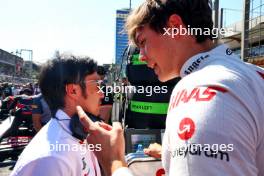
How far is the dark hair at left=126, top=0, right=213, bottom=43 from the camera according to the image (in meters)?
1.22

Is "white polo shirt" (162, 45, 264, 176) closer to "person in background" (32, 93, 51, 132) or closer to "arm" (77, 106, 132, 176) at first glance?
"arm" (77, 106, 132, 176)

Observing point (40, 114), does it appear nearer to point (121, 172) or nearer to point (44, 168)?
point (44, 168)

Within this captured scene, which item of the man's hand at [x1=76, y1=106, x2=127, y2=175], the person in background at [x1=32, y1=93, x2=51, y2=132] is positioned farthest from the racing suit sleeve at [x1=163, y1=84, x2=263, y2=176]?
the person in background at [x1=32, y1=93, x2=51, y2=132]

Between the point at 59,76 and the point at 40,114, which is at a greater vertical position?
the point at 59,76

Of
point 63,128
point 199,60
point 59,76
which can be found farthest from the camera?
point 59,76

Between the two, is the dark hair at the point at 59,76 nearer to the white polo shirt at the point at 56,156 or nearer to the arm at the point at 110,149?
the white polo shirt at the point at 56,156

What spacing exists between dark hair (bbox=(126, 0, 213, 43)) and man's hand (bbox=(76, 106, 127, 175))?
36 centimetres

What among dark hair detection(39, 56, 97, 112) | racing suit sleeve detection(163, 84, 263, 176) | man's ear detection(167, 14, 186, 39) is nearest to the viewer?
racing suit sleeve detection(163, 84, 263, 176)

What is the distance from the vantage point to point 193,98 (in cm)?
89

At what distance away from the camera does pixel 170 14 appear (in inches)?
48.3

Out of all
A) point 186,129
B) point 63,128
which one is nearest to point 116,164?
point 186,129

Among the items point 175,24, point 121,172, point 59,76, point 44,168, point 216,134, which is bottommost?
point 44,168

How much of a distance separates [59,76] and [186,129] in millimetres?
1342

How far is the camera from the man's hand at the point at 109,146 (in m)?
1.16
